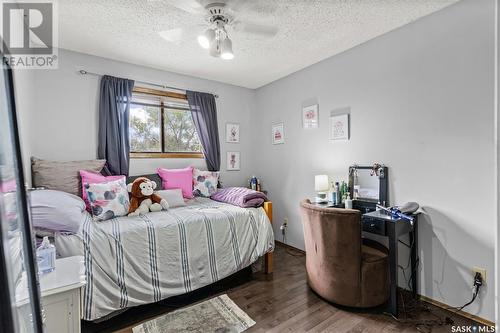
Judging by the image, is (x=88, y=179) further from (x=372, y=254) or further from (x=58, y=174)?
(x=372, y=254)

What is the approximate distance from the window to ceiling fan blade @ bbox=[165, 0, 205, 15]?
1.59 m

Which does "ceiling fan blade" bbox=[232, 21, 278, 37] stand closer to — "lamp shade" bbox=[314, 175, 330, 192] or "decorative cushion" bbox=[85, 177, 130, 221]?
"lamp shade" bbox=[314, 175, 330, 192]

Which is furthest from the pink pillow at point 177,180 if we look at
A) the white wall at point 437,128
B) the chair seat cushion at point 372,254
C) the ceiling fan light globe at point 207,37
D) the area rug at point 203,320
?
the chair seat cushion at point 372,254

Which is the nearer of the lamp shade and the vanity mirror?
the vanity mirror

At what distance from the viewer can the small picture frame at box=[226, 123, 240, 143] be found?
3854 mm

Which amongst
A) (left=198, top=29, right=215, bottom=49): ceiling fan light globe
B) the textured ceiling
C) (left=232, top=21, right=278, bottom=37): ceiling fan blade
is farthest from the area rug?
the textured ceiling

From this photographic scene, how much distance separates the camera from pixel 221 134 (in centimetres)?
378

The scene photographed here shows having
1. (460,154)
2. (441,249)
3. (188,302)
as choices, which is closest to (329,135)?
(460,154)

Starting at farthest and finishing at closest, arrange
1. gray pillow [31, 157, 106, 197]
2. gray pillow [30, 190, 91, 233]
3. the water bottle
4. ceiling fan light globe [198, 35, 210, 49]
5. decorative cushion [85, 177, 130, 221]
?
the water bottle → gray pillow [31, 157, 106, 197] → decorative cushion [85, 177, 130, 221] → ceiling fan light globe [198, 35, 210, 49] → gray pillow [30, 190, 91, 233]

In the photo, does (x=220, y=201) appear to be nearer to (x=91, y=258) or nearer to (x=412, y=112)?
(x=91, y=258)

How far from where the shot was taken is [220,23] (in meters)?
1.96

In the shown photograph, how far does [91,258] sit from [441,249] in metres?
2.79

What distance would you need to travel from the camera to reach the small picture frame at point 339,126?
107 inches

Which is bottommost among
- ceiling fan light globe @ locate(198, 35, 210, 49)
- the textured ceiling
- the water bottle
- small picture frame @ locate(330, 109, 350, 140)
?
the water bottle
